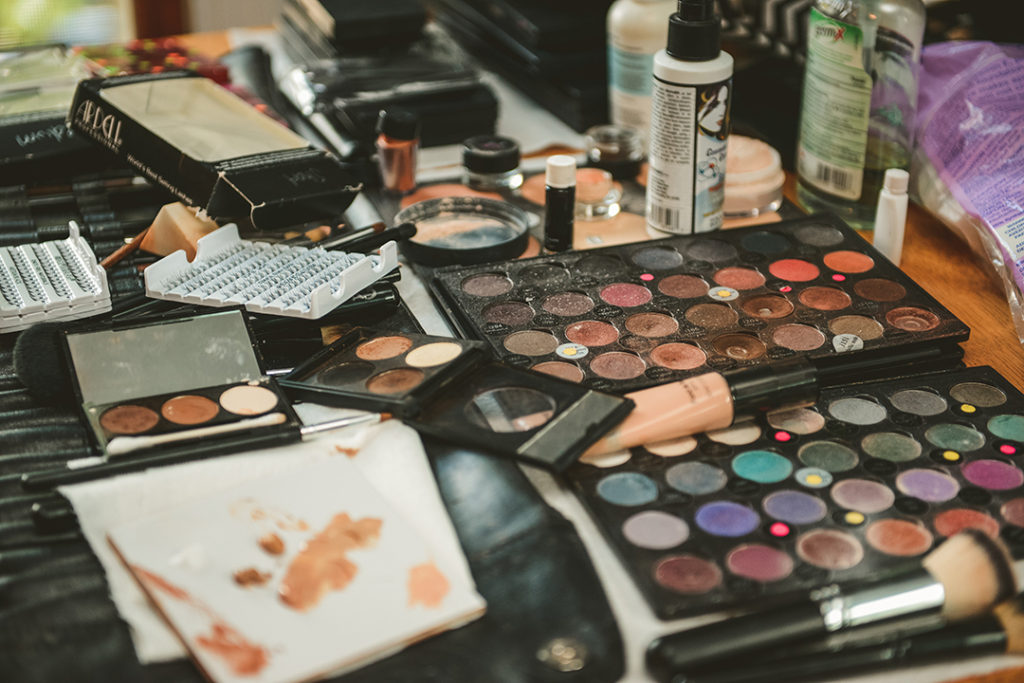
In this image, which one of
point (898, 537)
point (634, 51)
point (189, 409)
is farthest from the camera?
point (634, 51)

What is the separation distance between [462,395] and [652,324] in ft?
0.67

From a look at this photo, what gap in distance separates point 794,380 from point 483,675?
0.35 meters

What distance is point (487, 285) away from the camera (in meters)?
1.04

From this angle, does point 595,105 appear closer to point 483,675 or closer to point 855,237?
point 855,237

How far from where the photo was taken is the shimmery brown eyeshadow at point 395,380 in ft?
2.81

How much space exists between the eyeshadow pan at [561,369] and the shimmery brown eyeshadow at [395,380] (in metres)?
0.10

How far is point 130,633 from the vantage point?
0.65 m

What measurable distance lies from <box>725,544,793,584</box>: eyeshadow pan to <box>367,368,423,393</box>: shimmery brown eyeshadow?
0.28 meters

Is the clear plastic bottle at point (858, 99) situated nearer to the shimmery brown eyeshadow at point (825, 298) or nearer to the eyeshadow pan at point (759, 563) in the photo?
the shimmery brown eyeshadow at point (825, 298)

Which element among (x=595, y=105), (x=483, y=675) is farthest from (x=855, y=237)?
(x=483, y=675)

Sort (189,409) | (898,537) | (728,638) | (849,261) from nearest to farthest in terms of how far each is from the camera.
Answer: (728,638) < (898,537) < (189,409) < (849,261)

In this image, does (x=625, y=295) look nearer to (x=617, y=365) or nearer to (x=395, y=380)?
(x=617, y=365)

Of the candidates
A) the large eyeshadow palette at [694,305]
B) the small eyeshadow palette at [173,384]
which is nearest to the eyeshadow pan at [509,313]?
the large eyeshadow palette at [694,305]

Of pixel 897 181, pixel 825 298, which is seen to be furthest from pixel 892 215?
pixel 825 298
